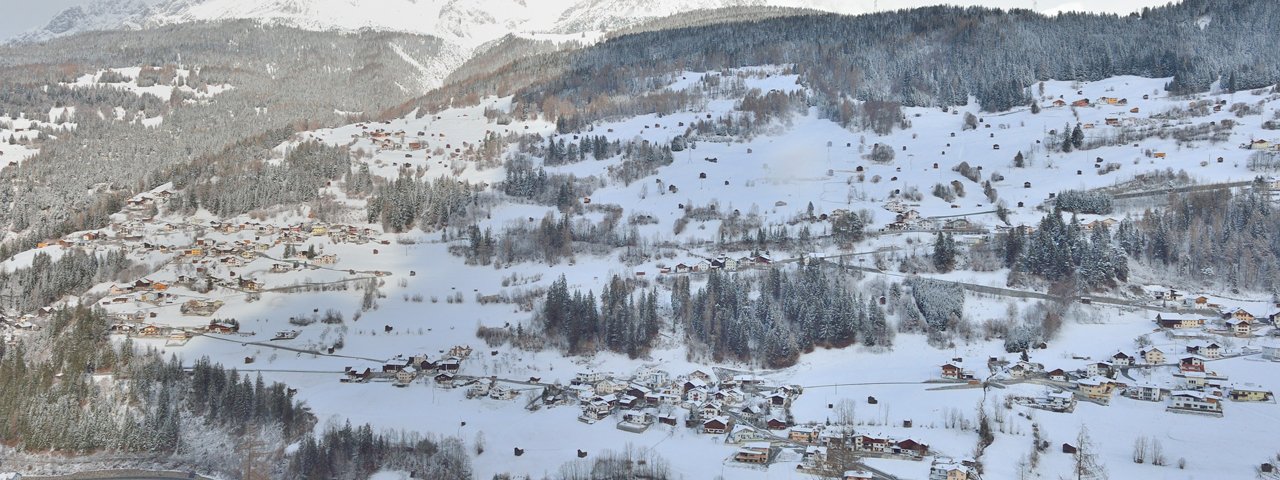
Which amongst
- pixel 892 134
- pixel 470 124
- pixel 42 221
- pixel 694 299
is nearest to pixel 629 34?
pixel 470 124

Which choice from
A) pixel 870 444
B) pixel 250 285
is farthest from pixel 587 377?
pixel 250 285

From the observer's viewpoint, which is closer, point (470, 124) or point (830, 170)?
point (830, 170)

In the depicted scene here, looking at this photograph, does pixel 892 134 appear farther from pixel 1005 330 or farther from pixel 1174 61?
pixel 1005 330

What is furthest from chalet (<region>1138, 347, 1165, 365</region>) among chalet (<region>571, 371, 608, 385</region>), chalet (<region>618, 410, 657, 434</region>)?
chalet (<region>571, 371, 608, 385</region>)

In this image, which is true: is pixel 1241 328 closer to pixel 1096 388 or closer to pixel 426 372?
pixel 1096 388

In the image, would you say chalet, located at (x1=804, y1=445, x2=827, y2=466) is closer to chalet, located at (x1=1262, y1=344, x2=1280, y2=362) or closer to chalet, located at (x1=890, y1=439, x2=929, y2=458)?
chalet, located at (x1=890, y1=439, x2=929, y2=458)

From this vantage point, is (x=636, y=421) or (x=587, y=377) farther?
(x=587, y=377)
